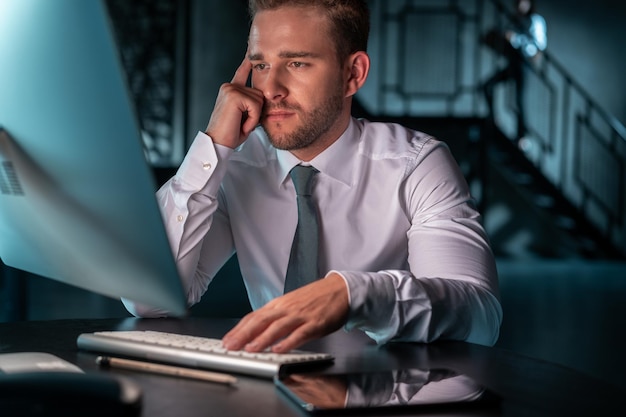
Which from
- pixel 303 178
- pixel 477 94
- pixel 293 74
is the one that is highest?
pixel 293 74

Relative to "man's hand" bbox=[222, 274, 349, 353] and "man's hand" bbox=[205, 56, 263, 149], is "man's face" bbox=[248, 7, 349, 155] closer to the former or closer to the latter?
"man's hand" bbox=[205, 56, 263, 149]

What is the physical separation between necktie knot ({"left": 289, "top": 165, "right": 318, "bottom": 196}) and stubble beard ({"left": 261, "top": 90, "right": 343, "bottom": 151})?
0.15 feet

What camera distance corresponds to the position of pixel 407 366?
40.7 inches

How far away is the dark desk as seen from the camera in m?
0.79

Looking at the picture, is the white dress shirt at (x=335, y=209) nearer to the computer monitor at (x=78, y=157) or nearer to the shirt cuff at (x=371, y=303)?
the shirt cuff at (x=371, y=303)

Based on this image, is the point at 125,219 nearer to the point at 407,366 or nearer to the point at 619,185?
the point at 407,366

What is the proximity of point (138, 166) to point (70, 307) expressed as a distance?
4450 millimetres

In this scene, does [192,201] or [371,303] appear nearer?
[371,303]

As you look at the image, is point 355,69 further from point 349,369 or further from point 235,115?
point 349,369

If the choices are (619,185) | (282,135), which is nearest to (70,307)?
(282,135)

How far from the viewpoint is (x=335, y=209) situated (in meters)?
1.76

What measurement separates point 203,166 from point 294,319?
2.14 feet

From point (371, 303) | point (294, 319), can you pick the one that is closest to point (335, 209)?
point (371, 303)

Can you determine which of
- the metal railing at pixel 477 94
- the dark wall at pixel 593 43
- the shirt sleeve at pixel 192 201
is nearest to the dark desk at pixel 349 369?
the shirt sleeve at pixel 192 201
